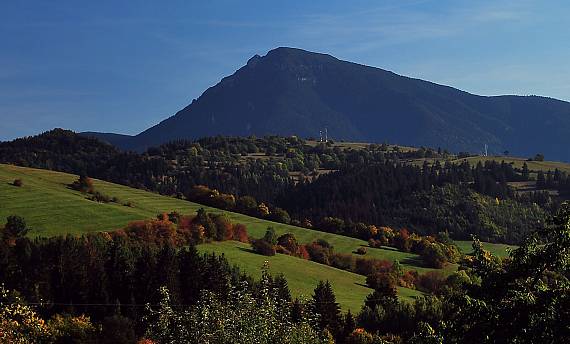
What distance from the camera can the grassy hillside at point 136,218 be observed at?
119113 mm

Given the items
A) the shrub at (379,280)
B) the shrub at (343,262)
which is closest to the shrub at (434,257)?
the shrub at (343,262)

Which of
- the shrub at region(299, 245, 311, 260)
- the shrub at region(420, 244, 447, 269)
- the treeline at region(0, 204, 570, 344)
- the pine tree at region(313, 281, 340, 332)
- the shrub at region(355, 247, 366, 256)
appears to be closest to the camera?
the treeline at region(0, 204, 570, 344)

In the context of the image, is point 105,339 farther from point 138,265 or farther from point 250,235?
point 250,235

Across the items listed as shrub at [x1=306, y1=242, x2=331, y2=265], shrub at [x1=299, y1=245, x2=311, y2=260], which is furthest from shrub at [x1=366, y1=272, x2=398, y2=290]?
shrub at [x1=299, y1=245, x2=311, y2=260]

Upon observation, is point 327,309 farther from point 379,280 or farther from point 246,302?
point 246,302

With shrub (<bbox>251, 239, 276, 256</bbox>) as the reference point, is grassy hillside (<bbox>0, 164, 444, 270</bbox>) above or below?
above

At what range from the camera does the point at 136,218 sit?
13788cm

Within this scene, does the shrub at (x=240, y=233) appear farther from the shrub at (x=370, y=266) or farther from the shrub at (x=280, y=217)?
the shrub at (x=280, y=217)

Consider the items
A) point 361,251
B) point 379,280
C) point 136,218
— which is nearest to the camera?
point 379,280

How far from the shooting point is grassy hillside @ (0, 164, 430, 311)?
11911cm

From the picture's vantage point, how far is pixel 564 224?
1800 centimetres

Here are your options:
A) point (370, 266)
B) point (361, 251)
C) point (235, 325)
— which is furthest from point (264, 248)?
point (235, 325)

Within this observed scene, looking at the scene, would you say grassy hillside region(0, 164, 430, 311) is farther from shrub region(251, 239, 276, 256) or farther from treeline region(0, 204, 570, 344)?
treeline region(0, 204, 570, 344)

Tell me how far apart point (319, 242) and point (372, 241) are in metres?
16.3
